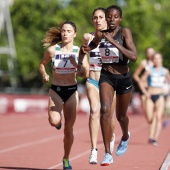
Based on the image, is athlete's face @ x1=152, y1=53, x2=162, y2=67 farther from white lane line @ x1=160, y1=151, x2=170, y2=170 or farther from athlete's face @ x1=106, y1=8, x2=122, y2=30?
athlete's face @ x1=106, y1=8, x2=122, y2=30

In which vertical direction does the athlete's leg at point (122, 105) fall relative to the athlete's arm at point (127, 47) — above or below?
below

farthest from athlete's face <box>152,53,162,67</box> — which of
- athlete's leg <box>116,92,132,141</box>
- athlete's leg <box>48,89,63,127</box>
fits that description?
athlete's leg <box>48,89,63,127</box>

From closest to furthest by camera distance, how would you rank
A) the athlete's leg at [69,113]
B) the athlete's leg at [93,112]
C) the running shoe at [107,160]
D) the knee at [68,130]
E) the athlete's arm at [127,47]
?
the athlete's arm at [127,47] → the running shoe at [107,160] → the athlete's leg at [69,113] → the knee at [68,130] → the athlete's leg at [93,112]

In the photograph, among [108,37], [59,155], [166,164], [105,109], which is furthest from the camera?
[59,155]

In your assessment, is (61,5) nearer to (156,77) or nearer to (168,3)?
(168,3)

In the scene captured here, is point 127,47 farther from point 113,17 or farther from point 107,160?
point 107,160

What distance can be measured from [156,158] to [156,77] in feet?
14.8

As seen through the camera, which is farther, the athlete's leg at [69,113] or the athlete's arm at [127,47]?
the athlete's leg at [69,113]

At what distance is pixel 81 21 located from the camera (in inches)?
2415

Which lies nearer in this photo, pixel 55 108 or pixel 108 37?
pixel 108 37

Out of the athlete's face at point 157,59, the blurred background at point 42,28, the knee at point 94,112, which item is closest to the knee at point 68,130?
the knee at point 94,112

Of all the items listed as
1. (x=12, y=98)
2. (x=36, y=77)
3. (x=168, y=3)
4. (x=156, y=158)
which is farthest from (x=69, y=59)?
(x=168, y=3)

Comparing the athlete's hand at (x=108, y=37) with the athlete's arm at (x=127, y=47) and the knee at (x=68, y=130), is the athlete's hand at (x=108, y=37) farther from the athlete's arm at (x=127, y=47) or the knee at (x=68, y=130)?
the knee at (x=68, y=130)

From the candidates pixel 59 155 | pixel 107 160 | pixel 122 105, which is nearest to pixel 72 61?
pixel 122 105
